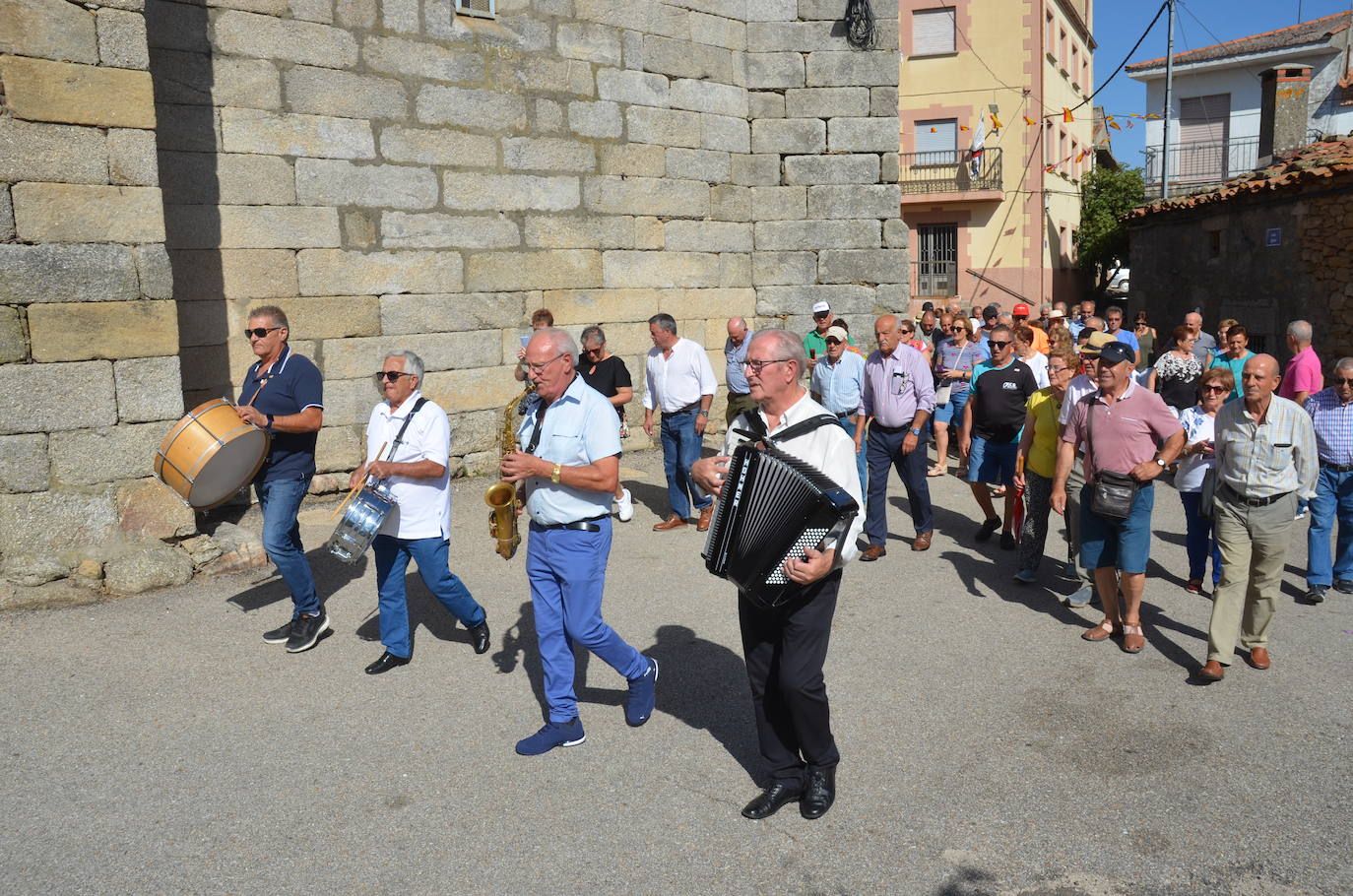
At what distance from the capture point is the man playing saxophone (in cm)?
457

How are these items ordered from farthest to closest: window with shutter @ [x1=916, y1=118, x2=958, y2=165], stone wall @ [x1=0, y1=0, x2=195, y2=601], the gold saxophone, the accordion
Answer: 1. window with shutter @ [x1=916, y1=118, x2=958, y2=165]
2. stone wall @ [x1=0, y1=0, x2=195, y2=601]
3. the gold saxophone
4. the accordion

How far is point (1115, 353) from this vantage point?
5.75 metres

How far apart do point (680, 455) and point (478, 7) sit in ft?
15.8

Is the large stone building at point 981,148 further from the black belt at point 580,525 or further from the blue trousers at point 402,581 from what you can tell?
the black belt at point 580,525

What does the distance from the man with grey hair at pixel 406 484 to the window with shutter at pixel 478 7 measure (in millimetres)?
5579

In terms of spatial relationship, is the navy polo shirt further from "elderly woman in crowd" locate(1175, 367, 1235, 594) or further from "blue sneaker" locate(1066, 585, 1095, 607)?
"elderly woman in crowd" locate(1175, 367, 1235, 594)

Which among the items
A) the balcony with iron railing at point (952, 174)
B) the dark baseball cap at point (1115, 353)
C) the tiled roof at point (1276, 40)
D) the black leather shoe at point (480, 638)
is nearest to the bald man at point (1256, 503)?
the dark baseball cap at point (1115, 353)

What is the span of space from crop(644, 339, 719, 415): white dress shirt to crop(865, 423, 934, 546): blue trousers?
147 cm

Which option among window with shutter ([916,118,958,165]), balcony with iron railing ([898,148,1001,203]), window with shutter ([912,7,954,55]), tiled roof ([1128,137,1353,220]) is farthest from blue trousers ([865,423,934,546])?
window with shutter ([912,7,954,55])

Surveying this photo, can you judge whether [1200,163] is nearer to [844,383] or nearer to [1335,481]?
[1335,481]

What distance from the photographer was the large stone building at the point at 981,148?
1156 inches

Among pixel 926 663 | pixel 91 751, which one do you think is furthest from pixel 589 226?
pixel 91 751

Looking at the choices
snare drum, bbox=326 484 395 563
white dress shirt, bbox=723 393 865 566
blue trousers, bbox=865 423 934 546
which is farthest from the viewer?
blue trousers, bbox=865 423 934 546

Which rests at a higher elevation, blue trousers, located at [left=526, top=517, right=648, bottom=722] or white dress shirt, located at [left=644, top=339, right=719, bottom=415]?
white dress shirt, located at [left=644, top=339, right=719, bottom=415]
